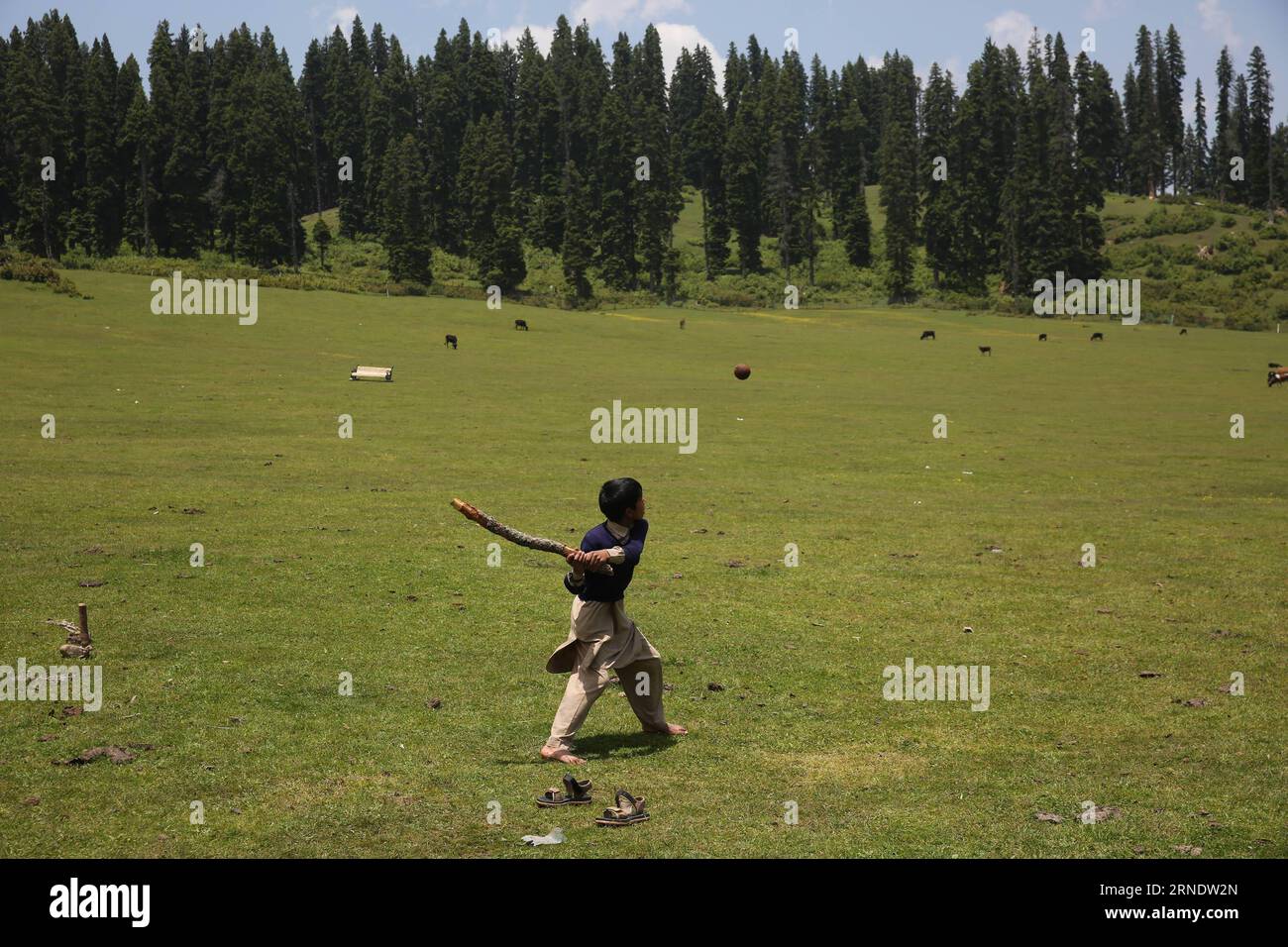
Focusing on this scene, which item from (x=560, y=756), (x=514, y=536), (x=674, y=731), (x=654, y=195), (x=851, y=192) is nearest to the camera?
(x=514, y=536)

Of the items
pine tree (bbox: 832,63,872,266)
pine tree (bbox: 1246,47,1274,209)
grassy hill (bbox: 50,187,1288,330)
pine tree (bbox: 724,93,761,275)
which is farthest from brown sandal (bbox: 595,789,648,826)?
pine tree (bbox: 1246,47,1274,209)

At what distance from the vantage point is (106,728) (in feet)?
39.1

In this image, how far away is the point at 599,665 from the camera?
37.7ft

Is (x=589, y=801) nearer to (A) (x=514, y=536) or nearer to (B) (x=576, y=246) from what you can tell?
(A) (x=514, y=536)

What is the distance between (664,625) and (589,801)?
6867mm

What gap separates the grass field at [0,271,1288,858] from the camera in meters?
9.98

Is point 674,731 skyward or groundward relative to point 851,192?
groundward

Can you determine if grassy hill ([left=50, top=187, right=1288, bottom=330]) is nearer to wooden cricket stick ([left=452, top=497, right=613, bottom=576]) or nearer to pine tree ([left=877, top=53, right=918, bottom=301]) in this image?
pine tree ([left=877, top=53, right=918, bottom=301])

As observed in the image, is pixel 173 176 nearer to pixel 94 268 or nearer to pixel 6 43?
pixel 94 268

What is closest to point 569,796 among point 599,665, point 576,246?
point 599,665

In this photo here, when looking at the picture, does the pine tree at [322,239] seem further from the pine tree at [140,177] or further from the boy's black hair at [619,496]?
the boy's black hair at [619,496]

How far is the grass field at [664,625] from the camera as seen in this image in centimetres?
998

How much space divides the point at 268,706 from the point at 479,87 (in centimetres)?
17935
